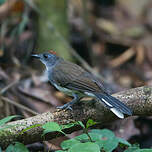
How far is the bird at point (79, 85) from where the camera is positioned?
3.44 meters

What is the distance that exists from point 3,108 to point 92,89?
159 cm

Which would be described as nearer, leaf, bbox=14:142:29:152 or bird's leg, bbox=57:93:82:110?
leaf, bbox=14:142:29:152

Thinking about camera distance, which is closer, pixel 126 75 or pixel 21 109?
pixel 21 109

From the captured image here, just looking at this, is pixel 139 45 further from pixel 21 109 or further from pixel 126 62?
pixel 21 109

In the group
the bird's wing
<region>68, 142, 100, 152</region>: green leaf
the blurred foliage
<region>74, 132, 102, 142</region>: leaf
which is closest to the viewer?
<region>68, 142, 100, 152</region>: green leaf

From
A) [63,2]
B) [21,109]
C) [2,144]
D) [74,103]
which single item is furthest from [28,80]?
[2,144]

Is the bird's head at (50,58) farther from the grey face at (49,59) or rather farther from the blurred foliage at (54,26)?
the blurred foliage at (54,26)

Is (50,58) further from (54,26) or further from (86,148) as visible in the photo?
(86,148)

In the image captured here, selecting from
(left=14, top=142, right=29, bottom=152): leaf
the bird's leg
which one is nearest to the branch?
the bird's leg

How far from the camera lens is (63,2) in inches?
265

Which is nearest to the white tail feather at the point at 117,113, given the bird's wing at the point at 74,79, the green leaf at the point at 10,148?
the bird's wing at the point at 74,79

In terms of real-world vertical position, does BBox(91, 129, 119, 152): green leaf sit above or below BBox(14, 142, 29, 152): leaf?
above

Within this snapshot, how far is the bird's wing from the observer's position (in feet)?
12.9

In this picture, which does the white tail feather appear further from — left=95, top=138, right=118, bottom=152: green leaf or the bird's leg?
the bird's leg
